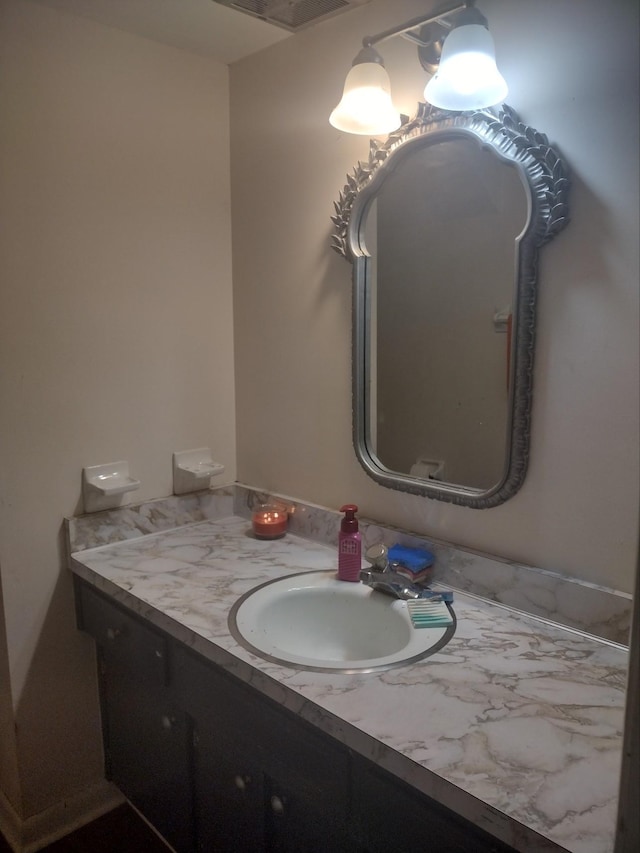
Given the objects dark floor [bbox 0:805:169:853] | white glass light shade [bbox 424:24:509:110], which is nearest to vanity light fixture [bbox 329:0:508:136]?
white glass light shade [bbox 424:24:509:110]

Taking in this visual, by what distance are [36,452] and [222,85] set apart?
1.17m

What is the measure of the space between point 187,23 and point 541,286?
113cm

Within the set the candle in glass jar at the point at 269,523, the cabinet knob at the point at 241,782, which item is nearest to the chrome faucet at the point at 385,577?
the candle in glass jar at the point at 269,523

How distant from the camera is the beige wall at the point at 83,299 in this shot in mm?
1565

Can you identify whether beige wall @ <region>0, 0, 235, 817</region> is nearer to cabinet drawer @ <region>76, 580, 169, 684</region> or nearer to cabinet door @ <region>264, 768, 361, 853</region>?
cabinet drawer @ <region>76, 580, 169, 684</region>

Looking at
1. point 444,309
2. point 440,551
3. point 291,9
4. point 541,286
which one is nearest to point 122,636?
point 440,551

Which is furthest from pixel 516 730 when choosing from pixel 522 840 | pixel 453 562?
pixel 453 562

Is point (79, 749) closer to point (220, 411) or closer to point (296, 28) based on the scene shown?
point (220, 411)

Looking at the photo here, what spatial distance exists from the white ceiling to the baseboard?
2026mm

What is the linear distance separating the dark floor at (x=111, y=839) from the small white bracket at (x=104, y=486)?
2.90 ft

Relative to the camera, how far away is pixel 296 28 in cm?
161

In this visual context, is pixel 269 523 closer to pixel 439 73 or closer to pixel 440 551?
pixel 440 551

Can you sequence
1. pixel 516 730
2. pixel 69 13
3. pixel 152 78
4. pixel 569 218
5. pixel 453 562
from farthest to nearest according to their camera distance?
pixel 152 78
pixel 69 13
pixel 453 562
pixel 569 218
pixel 516 730

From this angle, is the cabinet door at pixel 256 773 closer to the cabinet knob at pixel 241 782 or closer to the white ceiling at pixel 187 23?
the cabinet knob at pixel 241 782
